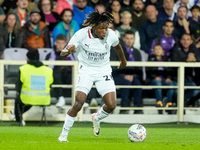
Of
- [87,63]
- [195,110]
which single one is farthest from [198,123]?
[87,63]

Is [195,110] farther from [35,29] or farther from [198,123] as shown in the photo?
[35,29]

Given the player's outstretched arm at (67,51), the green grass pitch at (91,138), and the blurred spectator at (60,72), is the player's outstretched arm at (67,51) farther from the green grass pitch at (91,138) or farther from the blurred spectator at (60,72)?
the blurred spectator at (60,72)

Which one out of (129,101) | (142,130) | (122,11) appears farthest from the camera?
(122,11)

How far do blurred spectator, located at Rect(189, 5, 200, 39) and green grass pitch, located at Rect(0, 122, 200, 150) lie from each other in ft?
9.50

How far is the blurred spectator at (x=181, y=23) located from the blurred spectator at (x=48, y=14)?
332 centimetres

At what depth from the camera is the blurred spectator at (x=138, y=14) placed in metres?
15.0

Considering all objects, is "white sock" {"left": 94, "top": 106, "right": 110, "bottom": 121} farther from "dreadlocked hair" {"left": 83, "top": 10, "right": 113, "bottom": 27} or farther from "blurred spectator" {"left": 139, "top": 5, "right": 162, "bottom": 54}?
"blurred spectator" {"left": 139, "top": 5, "right": 162, "bottom": 54}

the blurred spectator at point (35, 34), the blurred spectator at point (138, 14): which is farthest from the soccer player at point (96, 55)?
the blurred spectator at point (138, 14)

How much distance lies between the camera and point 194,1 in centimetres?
1609

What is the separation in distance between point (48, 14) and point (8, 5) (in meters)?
1.15

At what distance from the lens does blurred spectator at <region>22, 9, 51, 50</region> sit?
14.0 metres

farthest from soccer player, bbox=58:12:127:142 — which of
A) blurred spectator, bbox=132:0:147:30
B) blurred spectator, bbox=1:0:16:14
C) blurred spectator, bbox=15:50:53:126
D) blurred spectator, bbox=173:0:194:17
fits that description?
blurred spectator, bbox=173:0:194:17

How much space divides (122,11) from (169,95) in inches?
106

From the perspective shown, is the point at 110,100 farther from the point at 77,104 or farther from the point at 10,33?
A: the point at 10,33
